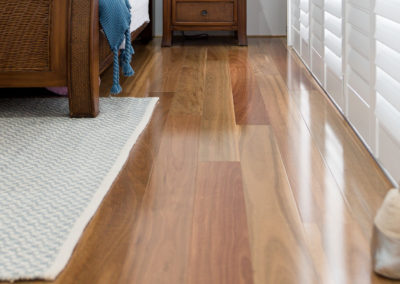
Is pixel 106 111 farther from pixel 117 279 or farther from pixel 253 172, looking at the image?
pixel 117 279

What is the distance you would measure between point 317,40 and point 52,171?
147cm

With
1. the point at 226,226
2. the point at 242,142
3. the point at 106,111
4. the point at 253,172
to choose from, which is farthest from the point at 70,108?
the point at 226,226

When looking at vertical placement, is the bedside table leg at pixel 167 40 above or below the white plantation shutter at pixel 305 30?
below

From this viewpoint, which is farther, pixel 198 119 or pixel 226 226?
pixel 198 119

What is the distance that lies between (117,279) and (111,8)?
1405 mm

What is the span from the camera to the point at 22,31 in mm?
2209

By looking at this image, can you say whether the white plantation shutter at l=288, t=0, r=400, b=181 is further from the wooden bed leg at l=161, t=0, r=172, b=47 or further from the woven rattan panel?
the wooden bed leg at l=161, t=0, r=172, b=47

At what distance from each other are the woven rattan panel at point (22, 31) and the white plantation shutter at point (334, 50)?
3.04 feet

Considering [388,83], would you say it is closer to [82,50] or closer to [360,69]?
[360,69]

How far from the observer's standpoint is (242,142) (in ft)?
6.44

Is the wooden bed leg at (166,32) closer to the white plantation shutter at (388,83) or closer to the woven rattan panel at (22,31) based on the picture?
the woven rattan panel at (22,31)

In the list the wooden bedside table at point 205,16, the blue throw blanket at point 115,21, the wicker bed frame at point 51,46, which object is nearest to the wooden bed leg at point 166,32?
the wooden bedside table at point 205,16

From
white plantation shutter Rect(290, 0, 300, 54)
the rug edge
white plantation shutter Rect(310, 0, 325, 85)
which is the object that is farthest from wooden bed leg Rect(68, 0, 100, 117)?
white plantation shutter Rect(290, 0, 300, 54)

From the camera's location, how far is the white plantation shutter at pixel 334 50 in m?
2.25
